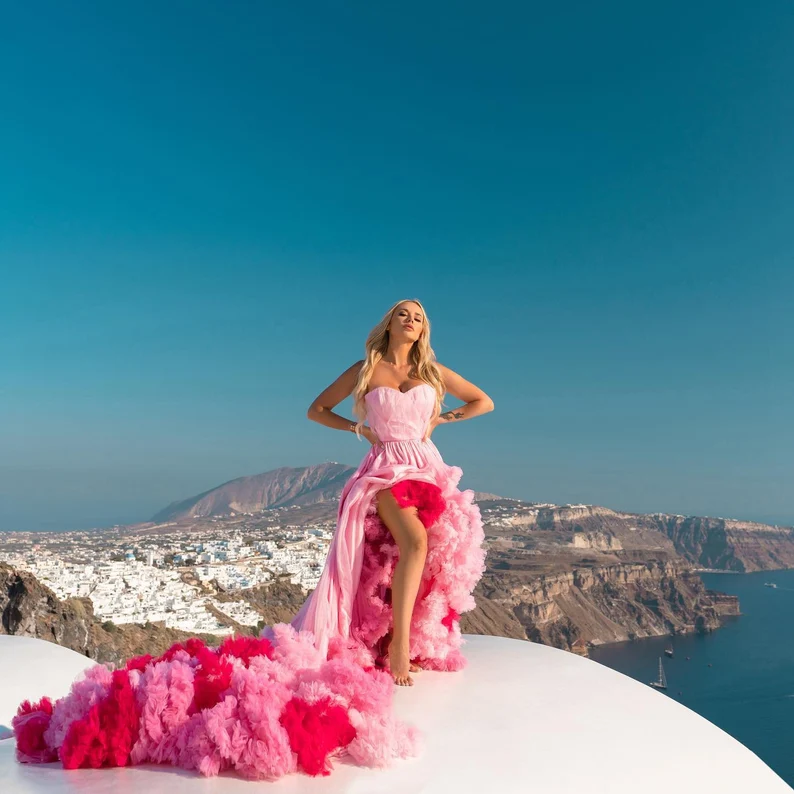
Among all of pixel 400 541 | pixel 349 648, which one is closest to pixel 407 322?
pixel 400 541

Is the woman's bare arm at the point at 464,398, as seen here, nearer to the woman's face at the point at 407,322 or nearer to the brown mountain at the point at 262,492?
the woman's face at the point at 407,322

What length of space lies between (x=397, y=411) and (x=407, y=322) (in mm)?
629

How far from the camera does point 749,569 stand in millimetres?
155000

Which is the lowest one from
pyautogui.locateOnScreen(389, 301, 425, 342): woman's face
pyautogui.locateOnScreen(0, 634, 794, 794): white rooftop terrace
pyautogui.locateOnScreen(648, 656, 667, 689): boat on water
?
pyautogui.locateOnScreen(648, 656, 667, 689): boat on water

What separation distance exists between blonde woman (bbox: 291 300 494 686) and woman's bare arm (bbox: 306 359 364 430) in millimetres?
98

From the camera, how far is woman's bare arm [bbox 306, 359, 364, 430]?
16.4 ft

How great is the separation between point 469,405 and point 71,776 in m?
3.39

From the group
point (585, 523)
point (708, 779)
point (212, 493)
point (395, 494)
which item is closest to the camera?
point (708, 779)

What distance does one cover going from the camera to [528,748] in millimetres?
3439

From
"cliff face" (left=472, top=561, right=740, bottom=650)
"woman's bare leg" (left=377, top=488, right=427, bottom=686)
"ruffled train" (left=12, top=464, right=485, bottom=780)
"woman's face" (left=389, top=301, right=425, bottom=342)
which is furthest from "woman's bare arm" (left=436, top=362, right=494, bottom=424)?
"cliff face" (left=472, top=561, right=740, bottom=650)

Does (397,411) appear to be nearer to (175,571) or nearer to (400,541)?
(400,541)

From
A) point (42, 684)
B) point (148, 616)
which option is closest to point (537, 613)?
point (148, 616)

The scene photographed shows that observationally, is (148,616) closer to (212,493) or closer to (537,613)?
(537,613)

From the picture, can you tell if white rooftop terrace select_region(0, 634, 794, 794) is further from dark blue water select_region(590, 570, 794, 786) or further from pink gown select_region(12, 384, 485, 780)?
dark blue water select_region(590, 570, 794, 786)
